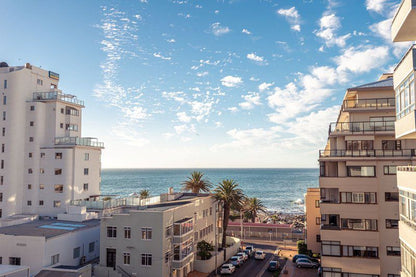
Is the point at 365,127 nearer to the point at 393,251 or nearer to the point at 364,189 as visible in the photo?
the point at 364,189

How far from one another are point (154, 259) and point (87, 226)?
45.4 feet

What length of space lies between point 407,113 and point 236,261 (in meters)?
43.1

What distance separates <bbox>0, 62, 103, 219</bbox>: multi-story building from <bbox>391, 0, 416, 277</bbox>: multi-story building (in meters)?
56.2

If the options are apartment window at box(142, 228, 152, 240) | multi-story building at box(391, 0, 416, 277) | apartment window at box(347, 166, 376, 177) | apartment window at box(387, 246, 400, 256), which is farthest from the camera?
apartment window at box(142, 228, 152, 240)

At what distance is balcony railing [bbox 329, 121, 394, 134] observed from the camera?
38156mm

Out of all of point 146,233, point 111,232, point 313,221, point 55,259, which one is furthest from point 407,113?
point 55,259

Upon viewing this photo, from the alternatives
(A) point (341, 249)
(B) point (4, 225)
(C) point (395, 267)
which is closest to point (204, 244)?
(A) point (341, 249)

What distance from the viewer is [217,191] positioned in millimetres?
61031

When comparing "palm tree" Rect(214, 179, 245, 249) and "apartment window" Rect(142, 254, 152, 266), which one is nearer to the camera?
"apartment window" Rect(142, 254, 152, 266)

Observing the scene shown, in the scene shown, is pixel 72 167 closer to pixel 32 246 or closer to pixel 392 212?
pixel 32 246

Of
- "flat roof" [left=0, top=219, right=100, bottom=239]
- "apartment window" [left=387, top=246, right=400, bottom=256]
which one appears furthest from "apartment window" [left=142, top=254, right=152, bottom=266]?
"apartment window" [left=387, top=246, right=400, bottom=256]

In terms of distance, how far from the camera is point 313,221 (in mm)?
53031

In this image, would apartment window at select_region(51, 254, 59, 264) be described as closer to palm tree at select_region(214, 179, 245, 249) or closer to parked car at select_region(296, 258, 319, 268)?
palm tree at select_region(214, 179, 245, 249)

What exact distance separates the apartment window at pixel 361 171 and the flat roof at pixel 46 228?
35977 millimetres
